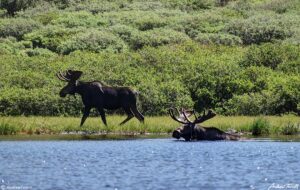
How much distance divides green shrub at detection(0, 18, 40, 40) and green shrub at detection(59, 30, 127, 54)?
6.60m

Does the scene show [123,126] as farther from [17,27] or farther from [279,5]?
[279,5]

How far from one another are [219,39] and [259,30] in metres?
2.94

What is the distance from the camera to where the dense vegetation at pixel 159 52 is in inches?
1649

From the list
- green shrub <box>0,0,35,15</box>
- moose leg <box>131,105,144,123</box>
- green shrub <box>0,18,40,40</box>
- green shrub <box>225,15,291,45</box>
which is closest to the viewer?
moose leg <box>131,105,144,123</box>

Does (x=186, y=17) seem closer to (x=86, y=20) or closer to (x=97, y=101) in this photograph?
(x=86, y=20)

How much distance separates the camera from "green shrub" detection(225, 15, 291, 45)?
200ft

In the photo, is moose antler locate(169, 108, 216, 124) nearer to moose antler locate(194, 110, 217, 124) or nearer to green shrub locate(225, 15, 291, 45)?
moose antler locate(194, 110, 217, 124)

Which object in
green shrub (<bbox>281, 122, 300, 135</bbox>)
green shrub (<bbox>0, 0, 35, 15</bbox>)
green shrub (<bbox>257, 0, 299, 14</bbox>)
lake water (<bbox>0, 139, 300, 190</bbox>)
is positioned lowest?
lake water (<bbox>0, 139, 300, 190</bbox>)

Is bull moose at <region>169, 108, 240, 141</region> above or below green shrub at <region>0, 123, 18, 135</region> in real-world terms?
below

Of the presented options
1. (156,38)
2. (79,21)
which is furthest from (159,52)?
(79,21)

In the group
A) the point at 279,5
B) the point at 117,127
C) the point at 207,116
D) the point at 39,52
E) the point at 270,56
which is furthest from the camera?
the point at 279,5

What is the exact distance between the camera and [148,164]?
23766 mm

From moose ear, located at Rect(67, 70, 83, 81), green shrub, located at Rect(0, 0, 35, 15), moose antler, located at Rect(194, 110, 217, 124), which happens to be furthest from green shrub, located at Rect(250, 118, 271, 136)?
green shrub, located at Rect(0, 0, 35, 15)

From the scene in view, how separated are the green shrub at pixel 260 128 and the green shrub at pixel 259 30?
26.9 m
